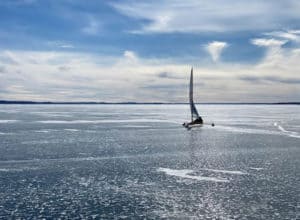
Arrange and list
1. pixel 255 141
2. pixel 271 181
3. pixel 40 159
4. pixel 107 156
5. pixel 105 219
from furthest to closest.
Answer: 1. pixel 255 141
2. pixel 107 156
3. pixel 40 159
4. pixel 271 181
5. pixel 105 219

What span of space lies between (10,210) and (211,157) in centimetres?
3428

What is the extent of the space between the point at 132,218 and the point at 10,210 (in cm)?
1012

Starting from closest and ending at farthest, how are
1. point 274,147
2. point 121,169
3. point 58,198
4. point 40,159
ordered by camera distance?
1. point 58,198
2. point 121,169
3. point 40,159
4. point 274,147

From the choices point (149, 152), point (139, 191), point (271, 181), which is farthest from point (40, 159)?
point (271, 181)

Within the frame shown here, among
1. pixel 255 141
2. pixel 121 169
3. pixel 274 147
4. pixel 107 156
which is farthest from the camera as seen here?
pixel 255 141

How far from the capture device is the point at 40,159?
53.4 m

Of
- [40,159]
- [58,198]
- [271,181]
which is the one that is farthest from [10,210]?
[271,181]

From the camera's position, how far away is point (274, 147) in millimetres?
68812

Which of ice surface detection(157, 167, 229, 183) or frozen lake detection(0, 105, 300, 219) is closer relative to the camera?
frozen lake detection(0, 105, 300, 219)

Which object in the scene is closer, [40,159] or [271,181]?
[271,181]

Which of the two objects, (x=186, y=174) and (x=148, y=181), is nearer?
(x=148, y=181)

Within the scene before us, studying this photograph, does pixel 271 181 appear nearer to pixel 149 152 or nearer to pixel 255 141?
pixel 149 152

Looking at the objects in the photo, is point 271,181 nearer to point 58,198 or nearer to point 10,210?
point 58,198

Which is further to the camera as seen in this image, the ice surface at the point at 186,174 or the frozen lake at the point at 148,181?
the ice surface at the point at 186,174
